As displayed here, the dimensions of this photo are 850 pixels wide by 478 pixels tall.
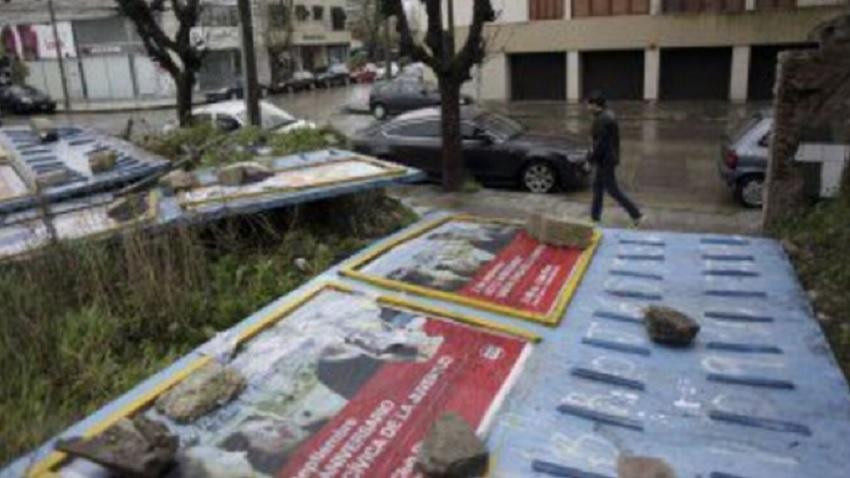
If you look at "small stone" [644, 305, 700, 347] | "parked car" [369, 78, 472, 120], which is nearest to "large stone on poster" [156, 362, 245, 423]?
"small stone" [644, 305, 700, 347]

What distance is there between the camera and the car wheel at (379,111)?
27.3 metres

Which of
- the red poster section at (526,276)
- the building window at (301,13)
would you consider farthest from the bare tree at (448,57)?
the building window at (301,13)

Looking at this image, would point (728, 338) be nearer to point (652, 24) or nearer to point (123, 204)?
point (123, 204)

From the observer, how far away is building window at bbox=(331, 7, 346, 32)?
61031 mm

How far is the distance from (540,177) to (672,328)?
864cm

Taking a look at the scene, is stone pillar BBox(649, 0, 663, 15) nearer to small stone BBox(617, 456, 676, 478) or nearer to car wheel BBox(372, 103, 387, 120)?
car wheel BBox(372, 103, 387, 120)

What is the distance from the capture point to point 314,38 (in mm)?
57250

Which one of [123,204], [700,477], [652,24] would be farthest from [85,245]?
[652,24]

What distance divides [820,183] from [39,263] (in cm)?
815

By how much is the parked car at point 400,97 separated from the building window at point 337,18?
3546 centimetres

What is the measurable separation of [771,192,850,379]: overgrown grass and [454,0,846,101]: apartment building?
2035cm

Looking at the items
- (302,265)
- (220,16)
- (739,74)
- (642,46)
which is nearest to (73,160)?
(302,265)

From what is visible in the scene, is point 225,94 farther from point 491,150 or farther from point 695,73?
point 491,150

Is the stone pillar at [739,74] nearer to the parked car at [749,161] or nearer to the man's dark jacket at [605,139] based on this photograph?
the parked car at [749,161]
